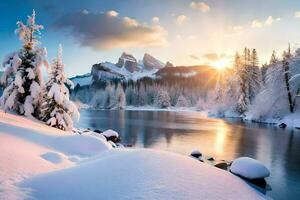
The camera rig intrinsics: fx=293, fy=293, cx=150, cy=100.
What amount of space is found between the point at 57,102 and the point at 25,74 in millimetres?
4068

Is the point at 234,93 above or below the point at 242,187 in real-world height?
above

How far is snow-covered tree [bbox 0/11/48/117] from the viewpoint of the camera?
79.2 feet

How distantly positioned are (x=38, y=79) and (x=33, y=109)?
2711 millimetres

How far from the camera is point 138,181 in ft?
29.6

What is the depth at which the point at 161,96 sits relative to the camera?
124m

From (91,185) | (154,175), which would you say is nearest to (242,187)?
(154,175)

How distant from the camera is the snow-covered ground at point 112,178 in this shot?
819 centimetres

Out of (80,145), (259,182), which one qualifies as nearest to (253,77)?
(259,182)

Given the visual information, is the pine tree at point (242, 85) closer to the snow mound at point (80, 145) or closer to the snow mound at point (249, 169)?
the snow mound at point (249, 169)

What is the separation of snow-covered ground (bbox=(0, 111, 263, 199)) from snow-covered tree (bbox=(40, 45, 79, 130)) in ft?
36.2

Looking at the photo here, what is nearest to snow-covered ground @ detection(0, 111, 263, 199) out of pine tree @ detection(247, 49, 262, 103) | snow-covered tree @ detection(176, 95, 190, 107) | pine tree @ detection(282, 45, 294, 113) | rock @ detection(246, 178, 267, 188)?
rock @ detection(246, 178, 267, 188)

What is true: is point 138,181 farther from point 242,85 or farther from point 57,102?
point 242,85

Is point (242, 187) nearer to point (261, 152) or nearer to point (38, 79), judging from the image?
point (261, 152)

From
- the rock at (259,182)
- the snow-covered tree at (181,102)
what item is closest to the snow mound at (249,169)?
the rock at (259,182)
